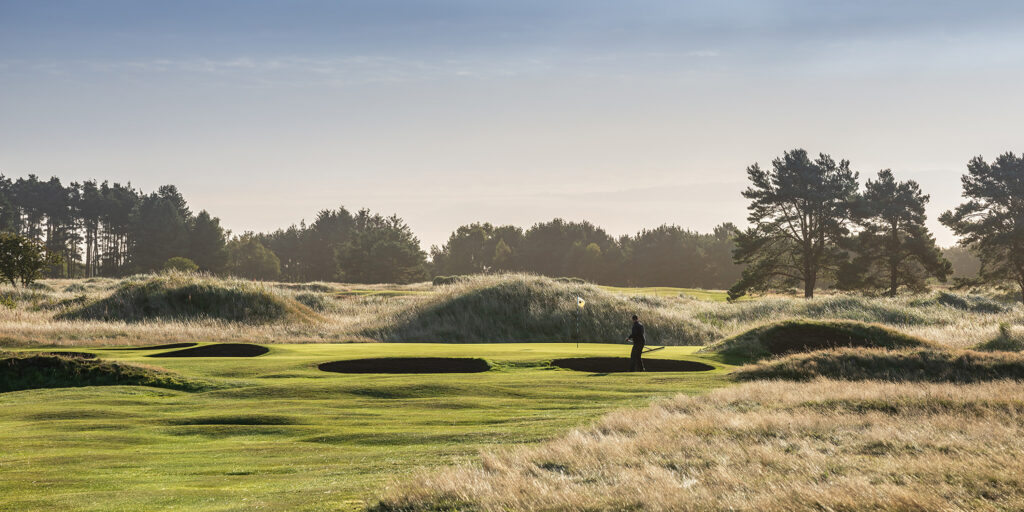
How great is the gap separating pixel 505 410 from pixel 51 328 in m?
25.4

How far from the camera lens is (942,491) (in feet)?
23.2

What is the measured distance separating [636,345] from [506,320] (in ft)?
61.9

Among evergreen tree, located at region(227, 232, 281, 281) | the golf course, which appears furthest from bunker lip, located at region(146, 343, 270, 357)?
evergreen tree, located at region(227, 232, 281, 281)

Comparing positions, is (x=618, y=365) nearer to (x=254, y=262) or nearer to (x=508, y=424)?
(x=508, y=424)

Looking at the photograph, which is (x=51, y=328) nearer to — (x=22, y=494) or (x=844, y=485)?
(x=22, y=494)

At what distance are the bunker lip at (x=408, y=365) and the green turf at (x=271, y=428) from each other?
2.50 ft

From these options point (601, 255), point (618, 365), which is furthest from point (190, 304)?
point (601, 255)

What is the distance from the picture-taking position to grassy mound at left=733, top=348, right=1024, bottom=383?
20297mm

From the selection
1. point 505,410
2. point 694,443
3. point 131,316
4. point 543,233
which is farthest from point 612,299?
point 543,233

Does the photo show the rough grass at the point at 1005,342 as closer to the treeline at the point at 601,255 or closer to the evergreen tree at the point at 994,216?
the evergreen tree at the point at 994,216

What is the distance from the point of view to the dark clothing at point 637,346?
2188 centimetres

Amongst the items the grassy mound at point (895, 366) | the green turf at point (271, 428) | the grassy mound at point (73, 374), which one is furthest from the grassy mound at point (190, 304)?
the grassy mound at point (895, 366)

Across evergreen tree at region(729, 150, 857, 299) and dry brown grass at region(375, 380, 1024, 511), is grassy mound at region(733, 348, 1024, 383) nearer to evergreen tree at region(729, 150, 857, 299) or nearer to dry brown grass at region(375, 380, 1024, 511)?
dry brown grass at region(375, 380, 1024, 511)

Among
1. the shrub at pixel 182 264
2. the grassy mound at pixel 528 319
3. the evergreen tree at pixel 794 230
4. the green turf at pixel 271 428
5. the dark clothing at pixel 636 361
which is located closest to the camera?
the green turf at pixel 271 428
